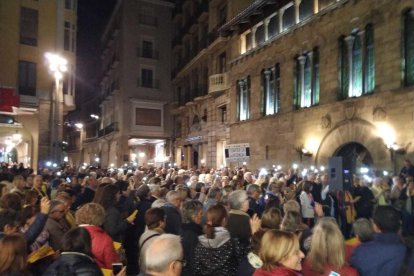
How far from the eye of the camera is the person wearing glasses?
16.5 feet

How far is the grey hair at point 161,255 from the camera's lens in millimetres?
2797

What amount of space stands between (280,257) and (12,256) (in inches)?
81.2

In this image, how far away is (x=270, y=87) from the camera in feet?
74.4

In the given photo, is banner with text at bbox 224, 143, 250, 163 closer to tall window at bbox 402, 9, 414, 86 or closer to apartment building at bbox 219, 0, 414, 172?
apartment building at bbox 219, 0, 414, 172

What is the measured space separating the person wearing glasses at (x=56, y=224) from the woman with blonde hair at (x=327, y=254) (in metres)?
2.92

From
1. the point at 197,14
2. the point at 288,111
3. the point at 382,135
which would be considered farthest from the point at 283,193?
the point at 197,14

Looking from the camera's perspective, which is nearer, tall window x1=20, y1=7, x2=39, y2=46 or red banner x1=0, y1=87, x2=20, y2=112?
red banner x1=0, y1=87, x2=20, y2=112

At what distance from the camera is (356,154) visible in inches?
643

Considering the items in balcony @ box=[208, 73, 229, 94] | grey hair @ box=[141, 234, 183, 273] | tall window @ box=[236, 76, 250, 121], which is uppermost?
balcony @ box=[208, 73, 229, 94]

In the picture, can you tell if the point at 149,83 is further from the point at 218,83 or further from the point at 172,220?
the point at 172,220

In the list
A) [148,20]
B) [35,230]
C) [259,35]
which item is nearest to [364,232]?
[35,230]

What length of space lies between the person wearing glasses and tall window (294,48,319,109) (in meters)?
15.2

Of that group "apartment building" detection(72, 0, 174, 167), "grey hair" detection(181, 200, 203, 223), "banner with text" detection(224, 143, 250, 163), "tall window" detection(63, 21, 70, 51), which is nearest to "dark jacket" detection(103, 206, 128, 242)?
"grey hair" detection(181, 200, 203, 223)

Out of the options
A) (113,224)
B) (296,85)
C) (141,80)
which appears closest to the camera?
(113,224)
